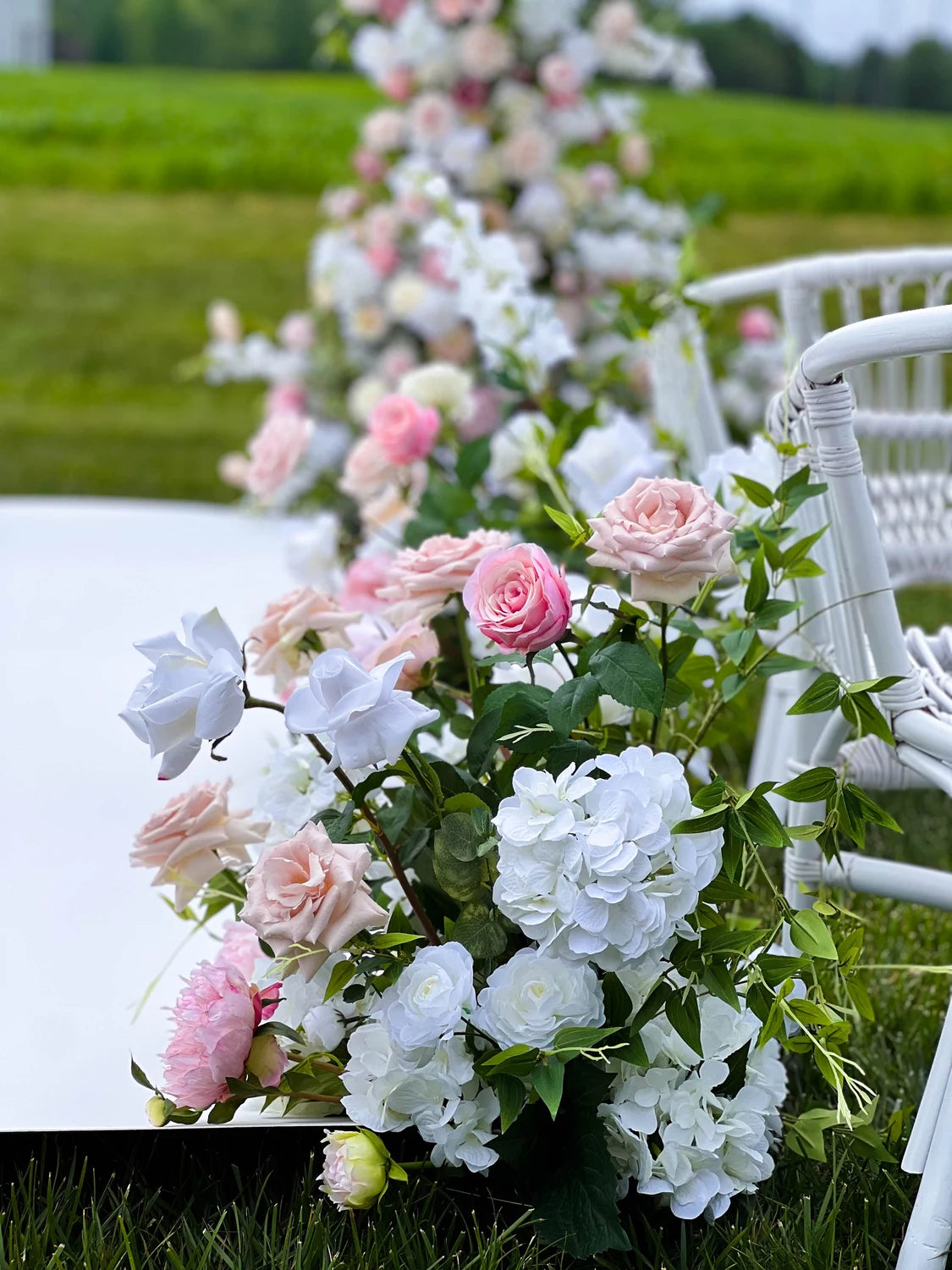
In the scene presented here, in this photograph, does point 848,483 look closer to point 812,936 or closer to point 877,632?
point 877,632

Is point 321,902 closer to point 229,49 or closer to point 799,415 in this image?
point 799,415

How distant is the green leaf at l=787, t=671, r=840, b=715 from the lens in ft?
3.09

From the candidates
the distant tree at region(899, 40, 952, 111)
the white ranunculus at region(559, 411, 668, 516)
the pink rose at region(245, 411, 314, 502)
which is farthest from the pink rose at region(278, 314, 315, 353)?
the distant tree at region(899, 40, 952, 111)

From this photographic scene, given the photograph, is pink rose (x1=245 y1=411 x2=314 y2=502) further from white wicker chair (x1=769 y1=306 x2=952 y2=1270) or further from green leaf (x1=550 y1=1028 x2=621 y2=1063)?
green leaf (x1=550 y1=1028 x2=621 y2=1063)

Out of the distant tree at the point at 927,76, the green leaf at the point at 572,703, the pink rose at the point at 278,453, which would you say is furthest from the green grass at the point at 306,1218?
the distant tree at the point at 927,76

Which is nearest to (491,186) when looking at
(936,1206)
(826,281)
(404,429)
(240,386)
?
(826,281)

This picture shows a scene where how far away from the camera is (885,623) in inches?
38.1

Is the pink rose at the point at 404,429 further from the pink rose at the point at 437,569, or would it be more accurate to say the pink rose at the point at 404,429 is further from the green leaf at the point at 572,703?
the green leaf at the point at 572,703

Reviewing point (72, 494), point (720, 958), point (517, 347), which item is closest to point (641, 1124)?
point (720, 958)

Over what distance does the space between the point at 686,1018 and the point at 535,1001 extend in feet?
0.35

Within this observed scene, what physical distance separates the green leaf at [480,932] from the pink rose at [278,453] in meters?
0.81

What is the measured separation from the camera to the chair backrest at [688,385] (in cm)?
170

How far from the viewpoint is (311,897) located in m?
0.90

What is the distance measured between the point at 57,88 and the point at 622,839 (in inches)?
277
